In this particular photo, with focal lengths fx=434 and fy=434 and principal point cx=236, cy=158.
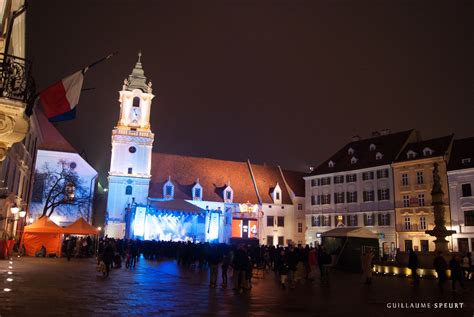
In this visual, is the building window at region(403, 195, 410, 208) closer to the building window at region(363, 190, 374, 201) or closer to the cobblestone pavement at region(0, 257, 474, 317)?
the building window at region(363, 190, 374, 201)

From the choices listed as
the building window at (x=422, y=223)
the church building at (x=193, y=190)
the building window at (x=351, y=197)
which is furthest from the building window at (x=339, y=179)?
the building window at (x=422, y=223)

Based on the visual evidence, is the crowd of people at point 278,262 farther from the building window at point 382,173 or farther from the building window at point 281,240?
the building window at point 281,240

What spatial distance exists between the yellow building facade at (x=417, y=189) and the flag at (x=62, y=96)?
40.9 meters

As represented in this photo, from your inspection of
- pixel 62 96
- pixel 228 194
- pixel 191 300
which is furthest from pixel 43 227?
pixel 228 194

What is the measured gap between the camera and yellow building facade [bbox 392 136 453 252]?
45.0 m

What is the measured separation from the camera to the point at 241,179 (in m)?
65.2

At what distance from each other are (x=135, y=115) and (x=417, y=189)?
36955 millimetres

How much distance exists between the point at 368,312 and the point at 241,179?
53952 millimetres

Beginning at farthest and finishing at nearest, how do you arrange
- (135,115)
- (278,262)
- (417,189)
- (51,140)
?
1. (135,115)
2. (51,140)
3. (417,189)
4. (278,262)

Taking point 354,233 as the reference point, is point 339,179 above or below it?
above

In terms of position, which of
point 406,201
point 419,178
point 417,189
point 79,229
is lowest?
point 79,229

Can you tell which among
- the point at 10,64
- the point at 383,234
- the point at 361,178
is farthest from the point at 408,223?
the point at 10,64

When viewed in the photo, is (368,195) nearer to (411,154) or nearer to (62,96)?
(411,154)

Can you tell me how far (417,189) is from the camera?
153 feet
